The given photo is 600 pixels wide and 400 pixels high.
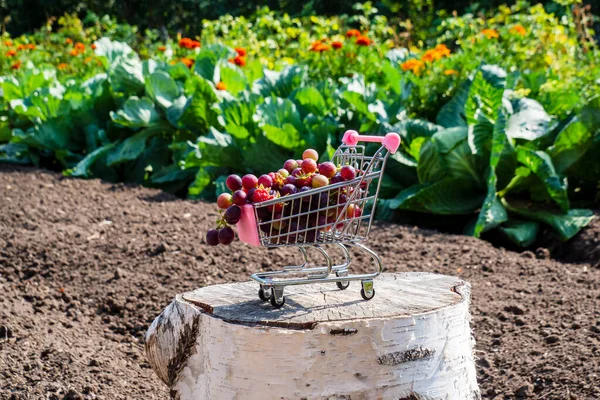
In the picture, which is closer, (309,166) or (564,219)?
(309,166)

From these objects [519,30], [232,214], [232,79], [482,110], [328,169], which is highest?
[328,169]

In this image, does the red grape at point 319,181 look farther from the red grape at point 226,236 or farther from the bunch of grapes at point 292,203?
the red grape at point 226,236

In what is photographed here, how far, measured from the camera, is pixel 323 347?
2.05m

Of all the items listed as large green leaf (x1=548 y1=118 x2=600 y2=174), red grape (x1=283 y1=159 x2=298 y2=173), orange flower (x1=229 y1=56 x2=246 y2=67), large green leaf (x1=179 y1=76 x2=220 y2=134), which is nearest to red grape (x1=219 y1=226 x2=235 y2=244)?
red grape (x1=283 y1=159 x2=298 y2=173)

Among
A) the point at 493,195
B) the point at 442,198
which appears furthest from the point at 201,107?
the point at 493,195

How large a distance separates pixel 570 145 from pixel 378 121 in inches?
46.7

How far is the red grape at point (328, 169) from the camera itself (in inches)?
84.6

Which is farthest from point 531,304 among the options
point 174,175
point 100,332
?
point 174,175

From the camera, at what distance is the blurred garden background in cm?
475

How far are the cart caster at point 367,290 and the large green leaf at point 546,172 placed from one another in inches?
102

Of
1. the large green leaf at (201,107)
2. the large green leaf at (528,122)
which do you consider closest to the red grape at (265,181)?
the large green leaf at (528,122)

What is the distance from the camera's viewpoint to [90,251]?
4258mm

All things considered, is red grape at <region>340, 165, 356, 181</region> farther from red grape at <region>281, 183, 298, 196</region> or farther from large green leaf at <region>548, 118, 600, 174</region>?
large green leaf at <region>548, 118, 600, 174</region>

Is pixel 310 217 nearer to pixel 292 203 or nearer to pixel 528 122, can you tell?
pixel 292 203
